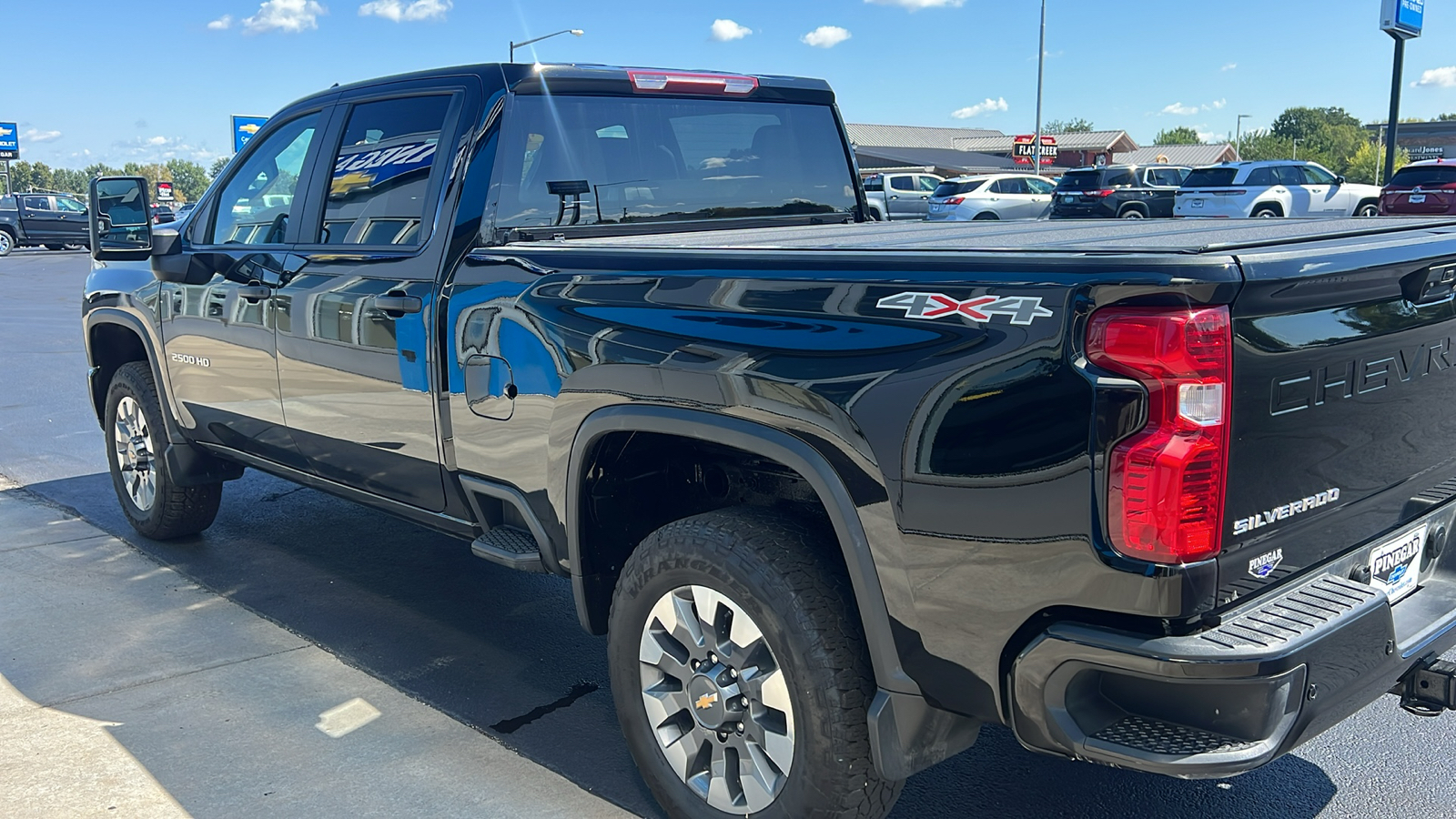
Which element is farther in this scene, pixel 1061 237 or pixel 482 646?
pixel 482 646

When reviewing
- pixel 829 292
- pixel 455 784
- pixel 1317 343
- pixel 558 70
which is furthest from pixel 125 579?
pixel 1317 343

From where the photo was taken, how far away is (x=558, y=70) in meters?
3.81

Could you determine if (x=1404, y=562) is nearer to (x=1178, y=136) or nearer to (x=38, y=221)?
(x=38, y=221)

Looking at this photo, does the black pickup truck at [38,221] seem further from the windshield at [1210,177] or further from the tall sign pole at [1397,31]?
the tall sign pole at [1397,31]

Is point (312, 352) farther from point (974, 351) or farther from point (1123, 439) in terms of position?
point (1123, 439)

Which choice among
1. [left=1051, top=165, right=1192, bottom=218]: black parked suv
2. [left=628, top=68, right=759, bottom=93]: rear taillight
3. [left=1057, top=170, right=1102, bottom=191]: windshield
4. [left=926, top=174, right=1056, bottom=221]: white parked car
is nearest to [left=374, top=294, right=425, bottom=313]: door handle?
[left=628, top=68, right=759, bottom=93]: rear taillight

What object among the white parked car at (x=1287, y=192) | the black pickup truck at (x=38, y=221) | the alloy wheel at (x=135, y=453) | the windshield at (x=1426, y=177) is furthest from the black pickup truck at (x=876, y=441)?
the black pickup truck at (x=38, y=221)

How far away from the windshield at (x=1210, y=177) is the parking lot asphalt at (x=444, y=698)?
80.1 feet

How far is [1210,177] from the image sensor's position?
2656 centimetres

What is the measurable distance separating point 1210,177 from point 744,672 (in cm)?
2681

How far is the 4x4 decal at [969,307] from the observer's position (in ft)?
6.98

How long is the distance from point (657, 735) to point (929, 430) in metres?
1.16

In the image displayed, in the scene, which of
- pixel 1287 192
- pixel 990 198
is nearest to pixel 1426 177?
pixel 1287 192

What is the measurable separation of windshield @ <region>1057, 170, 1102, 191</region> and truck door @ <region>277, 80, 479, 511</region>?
26392 millimetres
